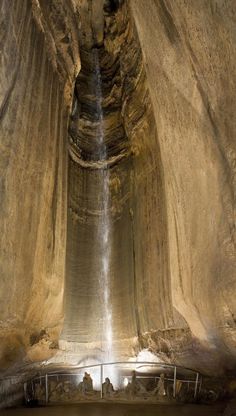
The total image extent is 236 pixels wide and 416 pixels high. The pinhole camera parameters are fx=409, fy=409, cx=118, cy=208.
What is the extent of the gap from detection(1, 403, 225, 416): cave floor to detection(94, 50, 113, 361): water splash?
7.82 feet

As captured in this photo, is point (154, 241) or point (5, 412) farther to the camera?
point (154, 241)

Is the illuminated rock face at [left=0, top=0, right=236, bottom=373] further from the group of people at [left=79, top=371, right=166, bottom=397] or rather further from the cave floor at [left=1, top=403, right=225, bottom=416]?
the cave floor at [left=1, top=403, right=225, bottom=416]

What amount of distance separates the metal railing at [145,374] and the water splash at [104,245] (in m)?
0.67

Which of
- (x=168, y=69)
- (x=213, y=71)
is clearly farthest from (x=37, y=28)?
(x=213, y=71)

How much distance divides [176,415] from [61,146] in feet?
18.1

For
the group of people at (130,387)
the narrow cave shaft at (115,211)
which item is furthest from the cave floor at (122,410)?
the narrow cave shaft at (115,211)

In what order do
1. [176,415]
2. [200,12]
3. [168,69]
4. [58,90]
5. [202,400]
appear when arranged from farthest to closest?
[58,90], [202,400], [168,69], [176,415], [200,12]

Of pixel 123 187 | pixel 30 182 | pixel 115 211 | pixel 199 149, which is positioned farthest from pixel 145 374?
pixel 199 149

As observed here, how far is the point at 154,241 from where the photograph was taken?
9.20m

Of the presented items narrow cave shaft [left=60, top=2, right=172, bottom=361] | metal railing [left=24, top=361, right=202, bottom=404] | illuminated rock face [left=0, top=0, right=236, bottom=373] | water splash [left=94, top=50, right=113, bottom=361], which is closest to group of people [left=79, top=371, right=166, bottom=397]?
metal railing [left=24, top=361, right=202, bottom=404]

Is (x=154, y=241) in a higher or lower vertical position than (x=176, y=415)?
higher

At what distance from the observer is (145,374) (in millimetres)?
8898

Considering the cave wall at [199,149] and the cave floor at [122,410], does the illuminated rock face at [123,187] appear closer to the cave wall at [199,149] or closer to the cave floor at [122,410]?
the cave wall at [199,149]

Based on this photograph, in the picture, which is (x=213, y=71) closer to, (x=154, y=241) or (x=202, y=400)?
Result: (x=154, y=241)
